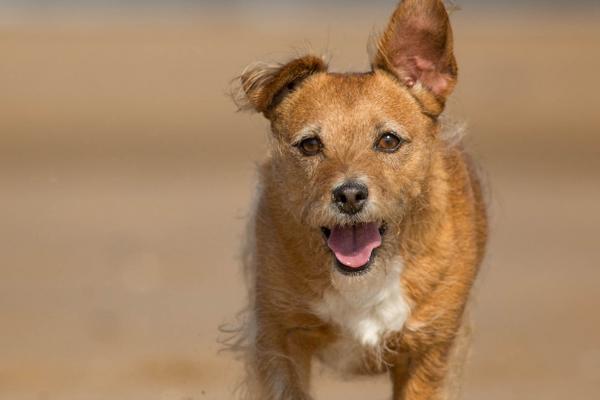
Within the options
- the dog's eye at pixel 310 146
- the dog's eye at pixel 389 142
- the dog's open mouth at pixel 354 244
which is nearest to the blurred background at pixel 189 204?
the dog's eye at pixel 310 146

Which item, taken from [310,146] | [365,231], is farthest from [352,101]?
[365,231]

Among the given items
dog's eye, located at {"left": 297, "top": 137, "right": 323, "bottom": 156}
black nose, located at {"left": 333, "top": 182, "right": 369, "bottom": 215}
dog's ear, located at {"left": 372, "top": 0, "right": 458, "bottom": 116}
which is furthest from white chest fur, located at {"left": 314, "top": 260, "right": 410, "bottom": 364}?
dog's ear, located at {"left": 372, "top": 0, "right": 458, "bottom": 116}

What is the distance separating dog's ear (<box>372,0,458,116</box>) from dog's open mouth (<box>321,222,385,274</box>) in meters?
0.79

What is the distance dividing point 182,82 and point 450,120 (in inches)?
1013

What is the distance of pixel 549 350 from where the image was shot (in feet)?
46.5

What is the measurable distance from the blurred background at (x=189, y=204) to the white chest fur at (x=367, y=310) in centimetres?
118

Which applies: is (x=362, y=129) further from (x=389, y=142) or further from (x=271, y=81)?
(x=271, y=81)

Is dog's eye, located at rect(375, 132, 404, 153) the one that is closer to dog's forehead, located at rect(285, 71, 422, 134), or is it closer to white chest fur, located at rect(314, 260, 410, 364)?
dog's forehead, located at rect(285, 71, 422, 134)

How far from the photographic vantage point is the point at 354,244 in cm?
796

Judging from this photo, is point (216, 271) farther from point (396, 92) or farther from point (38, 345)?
point (396, 92)

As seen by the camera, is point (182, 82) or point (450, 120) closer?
point (450, 120)

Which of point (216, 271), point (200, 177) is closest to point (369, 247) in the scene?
point (216, 271)

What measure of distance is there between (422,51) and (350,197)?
1.07 meters

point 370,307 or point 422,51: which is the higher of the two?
point 422,51
